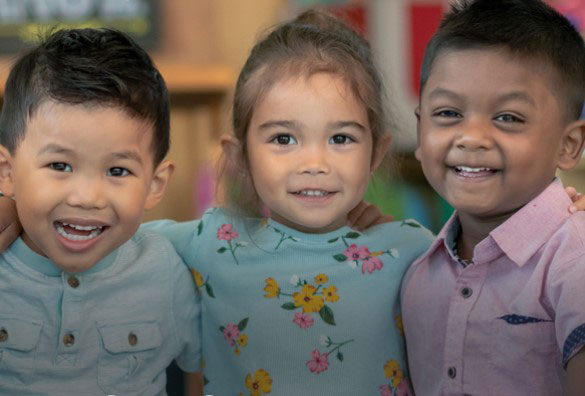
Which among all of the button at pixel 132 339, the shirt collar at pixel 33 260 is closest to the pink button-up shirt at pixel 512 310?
the button at pixel 132 339

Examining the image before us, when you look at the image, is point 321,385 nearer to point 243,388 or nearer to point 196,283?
point 243,388

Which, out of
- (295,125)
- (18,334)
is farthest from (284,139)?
(18,334)

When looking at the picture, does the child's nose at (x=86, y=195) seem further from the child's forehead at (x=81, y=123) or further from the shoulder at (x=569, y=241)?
the shoulder at (x=569, y=241)

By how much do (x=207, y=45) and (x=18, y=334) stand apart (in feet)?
7.74

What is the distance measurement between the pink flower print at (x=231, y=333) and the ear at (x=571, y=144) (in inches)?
22.5

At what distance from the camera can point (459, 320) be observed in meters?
1.30

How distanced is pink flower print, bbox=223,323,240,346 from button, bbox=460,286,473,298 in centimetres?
37

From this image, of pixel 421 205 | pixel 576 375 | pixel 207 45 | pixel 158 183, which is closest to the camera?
pixel 576 375

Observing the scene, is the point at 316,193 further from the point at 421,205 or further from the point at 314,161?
the point at 421,205

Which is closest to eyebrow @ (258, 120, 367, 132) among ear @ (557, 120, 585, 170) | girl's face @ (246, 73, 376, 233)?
girl's face @ (246, 73, 376, 233)

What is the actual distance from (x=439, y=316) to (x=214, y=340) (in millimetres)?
374

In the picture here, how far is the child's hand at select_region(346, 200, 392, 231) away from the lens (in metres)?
1.52

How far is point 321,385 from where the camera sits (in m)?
1.39

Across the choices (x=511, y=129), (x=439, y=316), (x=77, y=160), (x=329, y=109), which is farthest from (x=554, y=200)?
(x=77, y=160)
